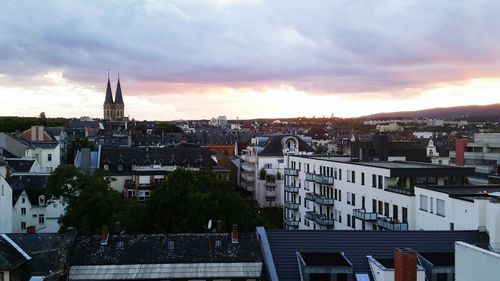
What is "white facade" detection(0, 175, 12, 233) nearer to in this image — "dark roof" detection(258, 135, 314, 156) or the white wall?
the white wall

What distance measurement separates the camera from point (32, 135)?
455 feet

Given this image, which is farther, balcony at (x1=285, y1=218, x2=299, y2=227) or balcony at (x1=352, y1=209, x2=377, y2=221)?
balcony at (x1=285, y1=218, x2=299, y2=227)

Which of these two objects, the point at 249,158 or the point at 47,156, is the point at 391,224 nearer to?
the point at 249,158

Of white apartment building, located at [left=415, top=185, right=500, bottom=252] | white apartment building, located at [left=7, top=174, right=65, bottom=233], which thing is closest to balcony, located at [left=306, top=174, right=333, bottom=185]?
white apartment building, located at [left=415, top=185, right=500, bottom=252]

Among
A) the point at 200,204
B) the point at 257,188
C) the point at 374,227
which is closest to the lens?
the point at 200,204

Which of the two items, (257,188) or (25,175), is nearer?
(25,175)

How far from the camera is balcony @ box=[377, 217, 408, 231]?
47.9 m

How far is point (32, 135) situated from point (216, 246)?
111776mm

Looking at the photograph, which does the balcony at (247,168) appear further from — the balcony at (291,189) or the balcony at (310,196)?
the balcony at (310,196)

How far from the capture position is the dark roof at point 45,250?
35.6 metres

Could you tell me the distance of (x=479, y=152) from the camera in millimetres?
115562

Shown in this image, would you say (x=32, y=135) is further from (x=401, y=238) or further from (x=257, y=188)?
(x=401, y=238)

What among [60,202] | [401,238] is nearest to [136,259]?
[401,238]

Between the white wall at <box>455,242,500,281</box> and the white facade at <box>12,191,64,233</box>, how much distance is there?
2534 inches
